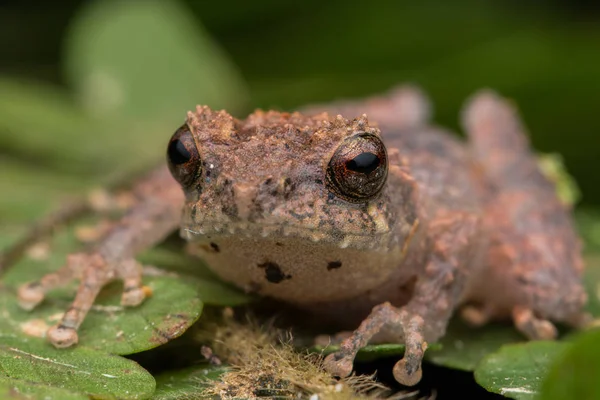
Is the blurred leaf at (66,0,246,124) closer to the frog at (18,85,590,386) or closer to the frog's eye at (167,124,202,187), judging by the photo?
the frog at (18,85,590,386)

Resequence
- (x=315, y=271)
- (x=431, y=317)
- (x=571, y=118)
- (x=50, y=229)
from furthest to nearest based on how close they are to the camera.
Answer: (x=571, y=118), (x=50, y=229), (x=431, y=317), (x=315, y=271)

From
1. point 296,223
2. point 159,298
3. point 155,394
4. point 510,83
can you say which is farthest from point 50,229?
point 510,83

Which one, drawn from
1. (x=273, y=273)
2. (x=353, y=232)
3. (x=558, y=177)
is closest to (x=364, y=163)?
(x=353, y=232)

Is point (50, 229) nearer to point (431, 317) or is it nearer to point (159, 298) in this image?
point (159, 298)

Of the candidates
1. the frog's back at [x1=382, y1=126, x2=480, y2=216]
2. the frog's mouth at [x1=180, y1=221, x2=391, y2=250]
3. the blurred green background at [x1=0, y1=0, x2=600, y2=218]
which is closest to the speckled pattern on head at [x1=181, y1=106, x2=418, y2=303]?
the frog's mouth at [x1=180, y1=221, x2=391, y2=250]

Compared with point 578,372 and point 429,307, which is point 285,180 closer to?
point 429,307

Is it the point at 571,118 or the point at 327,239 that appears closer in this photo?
the point at 327,239

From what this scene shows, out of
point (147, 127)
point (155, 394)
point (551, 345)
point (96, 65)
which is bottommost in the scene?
point (155, 394)
